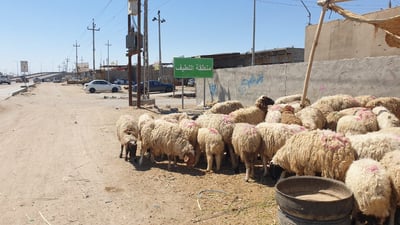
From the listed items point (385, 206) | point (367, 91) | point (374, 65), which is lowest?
point (385, 206)

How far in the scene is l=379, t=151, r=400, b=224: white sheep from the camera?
14.6ft

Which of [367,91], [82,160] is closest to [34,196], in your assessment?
[82,160]

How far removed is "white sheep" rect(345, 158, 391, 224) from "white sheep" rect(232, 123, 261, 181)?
261 cm

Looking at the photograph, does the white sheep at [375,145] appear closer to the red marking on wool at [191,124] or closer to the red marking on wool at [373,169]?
the red marking on wool at [373,169]

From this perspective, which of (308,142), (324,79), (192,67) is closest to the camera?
(308,142)

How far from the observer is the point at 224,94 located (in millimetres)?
→ 20781

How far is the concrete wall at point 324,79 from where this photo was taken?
10.7 metres

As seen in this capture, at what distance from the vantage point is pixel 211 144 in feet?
25.5

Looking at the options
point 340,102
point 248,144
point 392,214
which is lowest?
point 392,214

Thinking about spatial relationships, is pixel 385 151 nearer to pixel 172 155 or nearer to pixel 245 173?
pixel 245 173

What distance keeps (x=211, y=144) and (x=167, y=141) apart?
3.35 feet

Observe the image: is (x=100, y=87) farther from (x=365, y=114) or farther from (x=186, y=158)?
(x=365, y=114)

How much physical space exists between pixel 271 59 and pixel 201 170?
1024 inches

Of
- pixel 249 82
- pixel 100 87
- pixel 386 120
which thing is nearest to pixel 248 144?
pixel 386 120
